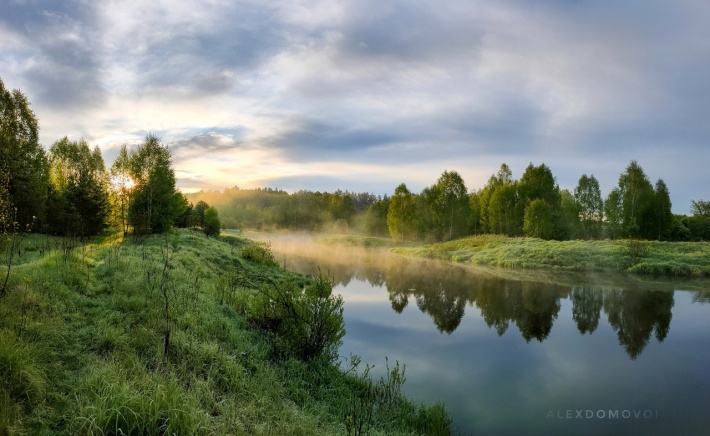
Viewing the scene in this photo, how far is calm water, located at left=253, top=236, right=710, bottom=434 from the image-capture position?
9.27 metres

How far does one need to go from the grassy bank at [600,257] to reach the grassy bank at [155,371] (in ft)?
101

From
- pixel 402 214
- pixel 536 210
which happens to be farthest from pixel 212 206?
pixel 536 210

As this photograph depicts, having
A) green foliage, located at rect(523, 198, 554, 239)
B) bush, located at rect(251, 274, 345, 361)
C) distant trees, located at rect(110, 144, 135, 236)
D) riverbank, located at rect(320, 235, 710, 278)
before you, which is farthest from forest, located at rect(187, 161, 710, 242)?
bush, located at rect(251, 274, 345, 361)

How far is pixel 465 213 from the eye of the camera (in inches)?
2334

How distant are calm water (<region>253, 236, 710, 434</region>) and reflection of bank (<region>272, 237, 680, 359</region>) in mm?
66

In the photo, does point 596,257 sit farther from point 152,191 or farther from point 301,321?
point 152,191

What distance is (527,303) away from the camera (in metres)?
21.2

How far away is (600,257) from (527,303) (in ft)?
61.7

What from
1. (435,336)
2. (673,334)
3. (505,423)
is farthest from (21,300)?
(673,334)

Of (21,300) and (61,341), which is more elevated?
(21,300)

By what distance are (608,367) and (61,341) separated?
587 inches

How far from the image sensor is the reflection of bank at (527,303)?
16.4 m

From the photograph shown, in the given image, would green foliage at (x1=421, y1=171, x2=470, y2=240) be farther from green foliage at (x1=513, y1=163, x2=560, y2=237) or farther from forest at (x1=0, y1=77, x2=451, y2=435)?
forest at (x1=0, y1=77, x2=451, y2=435)

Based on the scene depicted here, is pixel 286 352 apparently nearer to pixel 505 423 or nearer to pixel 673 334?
pixel 505 423
